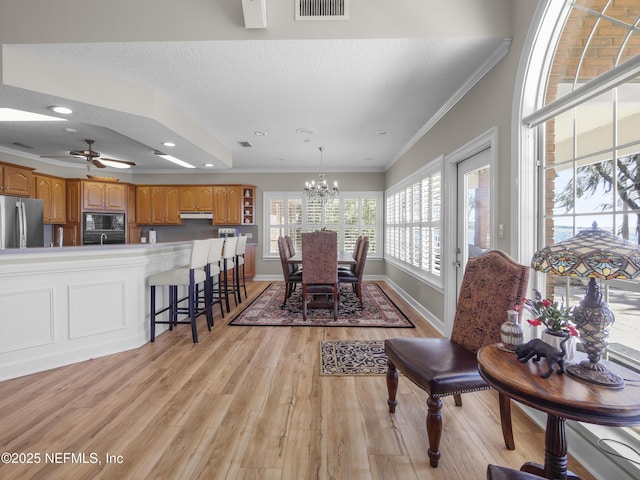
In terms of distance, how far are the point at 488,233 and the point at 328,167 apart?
4.60 metres

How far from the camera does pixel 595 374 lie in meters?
1.04

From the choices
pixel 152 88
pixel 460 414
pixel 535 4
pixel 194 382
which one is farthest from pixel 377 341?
pixel 152 88

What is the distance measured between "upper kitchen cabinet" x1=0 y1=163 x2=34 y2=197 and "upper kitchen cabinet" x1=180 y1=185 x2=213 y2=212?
8.04 ft

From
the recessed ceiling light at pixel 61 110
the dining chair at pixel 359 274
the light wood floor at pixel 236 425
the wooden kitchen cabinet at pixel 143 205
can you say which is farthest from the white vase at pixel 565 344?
the wooden kitchen cabinet at pixel 143 205

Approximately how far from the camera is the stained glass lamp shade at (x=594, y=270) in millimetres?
917

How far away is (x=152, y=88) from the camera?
9.61 ft

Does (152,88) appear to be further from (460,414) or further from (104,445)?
(460,414)

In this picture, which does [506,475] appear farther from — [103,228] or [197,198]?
[103,228]

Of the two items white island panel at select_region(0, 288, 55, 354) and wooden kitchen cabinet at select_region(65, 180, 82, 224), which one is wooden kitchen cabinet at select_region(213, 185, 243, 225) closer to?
wooden kitchen cabinet at select_region(65, 180, 82, 224)

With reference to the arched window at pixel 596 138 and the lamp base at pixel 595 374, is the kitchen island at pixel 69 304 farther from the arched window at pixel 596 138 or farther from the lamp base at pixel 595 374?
the arched window at pixel 596 138

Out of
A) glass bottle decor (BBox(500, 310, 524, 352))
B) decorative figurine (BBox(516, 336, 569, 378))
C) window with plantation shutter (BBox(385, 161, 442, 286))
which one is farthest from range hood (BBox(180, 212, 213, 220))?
decorative figurine (BBox(516, 336, 569, 378))

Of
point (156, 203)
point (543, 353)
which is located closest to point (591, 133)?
point (543, 353)

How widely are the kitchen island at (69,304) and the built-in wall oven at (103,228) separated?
12.2ft

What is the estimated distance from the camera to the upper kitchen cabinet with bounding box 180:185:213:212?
6.50 metres
